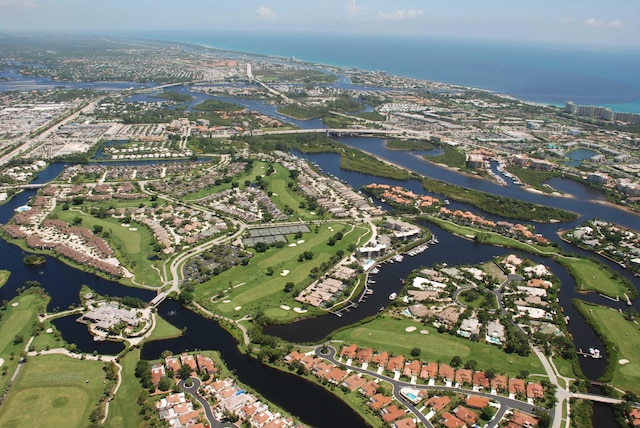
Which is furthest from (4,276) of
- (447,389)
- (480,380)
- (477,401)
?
(480,380)

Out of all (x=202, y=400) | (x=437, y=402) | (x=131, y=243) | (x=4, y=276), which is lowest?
(x=4, y=276)

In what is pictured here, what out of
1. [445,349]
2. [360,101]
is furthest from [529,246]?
[360,101]

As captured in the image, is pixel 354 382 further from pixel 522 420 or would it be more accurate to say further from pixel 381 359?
pixel 522 420

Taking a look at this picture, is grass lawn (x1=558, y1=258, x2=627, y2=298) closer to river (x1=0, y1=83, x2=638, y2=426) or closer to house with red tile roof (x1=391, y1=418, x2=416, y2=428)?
river (x1=0, y1=83, x2=638, y2=426)

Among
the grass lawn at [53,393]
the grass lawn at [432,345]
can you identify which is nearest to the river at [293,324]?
the grass lawn at [432,345]

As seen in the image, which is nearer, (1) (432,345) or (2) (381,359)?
(2) (381,359)

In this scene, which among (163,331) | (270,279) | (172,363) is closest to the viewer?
(172,363)

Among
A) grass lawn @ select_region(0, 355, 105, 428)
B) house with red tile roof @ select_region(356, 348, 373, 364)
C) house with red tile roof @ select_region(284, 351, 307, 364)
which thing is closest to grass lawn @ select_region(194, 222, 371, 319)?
house with red tile roof @ select_region(284, 351, 307, 364)
